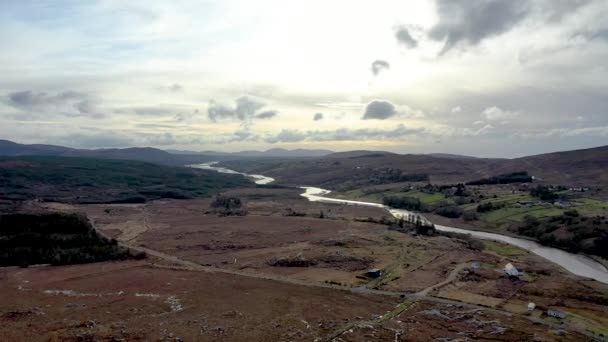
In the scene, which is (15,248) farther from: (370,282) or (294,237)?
(370,282)

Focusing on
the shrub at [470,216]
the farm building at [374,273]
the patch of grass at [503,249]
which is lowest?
the patch of grass at [503,249]

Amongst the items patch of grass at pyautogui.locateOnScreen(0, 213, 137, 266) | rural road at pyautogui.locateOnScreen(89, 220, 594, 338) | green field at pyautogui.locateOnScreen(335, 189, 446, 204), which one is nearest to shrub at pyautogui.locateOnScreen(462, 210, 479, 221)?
green field at pyautogui.locateOnScreen(335, 189, 446, 204)

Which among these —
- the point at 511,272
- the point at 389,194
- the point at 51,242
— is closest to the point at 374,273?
the point at 511,272

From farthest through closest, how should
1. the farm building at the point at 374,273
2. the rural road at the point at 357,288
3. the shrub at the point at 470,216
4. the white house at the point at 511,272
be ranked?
the shrub at the point at 470,216 → the farm building at the point at 374,273 → the white house at the point at 511,272 → the rural road at the point at 357,288

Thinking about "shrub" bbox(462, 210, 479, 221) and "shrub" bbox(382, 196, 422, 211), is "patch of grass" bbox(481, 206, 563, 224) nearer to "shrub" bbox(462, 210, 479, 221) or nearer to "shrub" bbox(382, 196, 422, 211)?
"shrub" bbox(462, 210, 479, 221)

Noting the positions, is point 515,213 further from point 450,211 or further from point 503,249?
point 503,249

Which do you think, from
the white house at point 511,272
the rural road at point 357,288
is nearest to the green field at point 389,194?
the rural road at point 357,288

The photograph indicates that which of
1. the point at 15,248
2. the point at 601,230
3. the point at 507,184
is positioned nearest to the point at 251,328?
the point at 15,248

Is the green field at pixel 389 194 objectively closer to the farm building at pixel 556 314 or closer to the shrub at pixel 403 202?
the shrub at pixel 403 202
